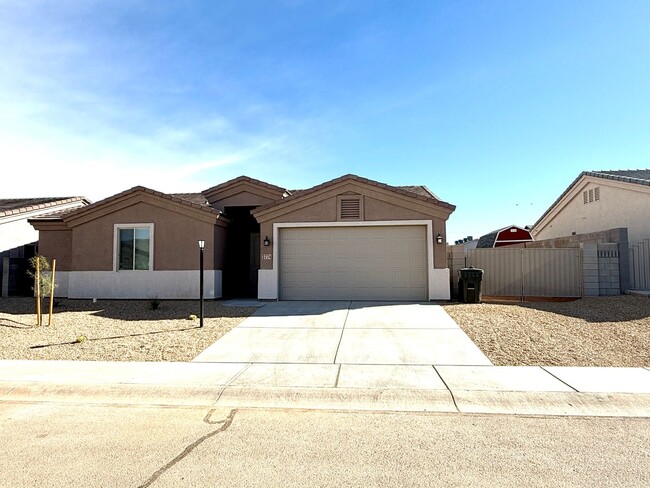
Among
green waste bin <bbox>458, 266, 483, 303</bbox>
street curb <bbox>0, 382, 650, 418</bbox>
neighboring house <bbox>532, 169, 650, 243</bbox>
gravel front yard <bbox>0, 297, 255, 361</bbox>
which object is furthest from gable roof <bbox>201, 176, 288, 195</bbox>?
neighboring house <bbox>532, 169, 650, 243</bbox>

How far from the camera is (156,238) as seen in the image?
1450 cm

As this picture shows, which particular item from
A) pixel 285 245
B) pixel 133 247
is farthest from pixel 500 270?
pixel 133 247

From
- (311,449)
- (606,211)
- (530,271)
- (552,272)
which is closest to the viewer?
(311,449)

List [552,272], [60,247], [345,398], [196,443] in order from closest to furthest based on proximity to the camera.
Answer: [196,443] → [345,398] → [552,272] → [60,247]

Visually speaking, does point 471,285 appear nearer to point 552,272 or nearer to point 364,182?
point 552,272

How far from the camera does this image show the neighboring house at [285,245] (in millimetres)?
13602

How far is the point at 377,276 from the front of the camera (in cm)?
1366

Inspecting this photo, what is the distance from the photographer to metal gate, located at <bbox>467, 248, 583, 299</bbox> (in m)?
→ 14.0

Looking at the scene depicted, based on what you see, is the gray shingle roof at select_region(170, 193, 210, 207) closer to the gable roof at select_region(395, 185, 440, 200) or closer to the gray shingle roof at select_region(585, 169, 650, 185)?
the gable roof at select_region(395, 185, 440, 200)

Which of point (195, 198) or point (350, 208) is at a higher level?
point (195, 198)

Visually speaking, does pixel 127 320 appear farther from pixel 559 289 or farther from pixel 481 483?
pixel 559 289

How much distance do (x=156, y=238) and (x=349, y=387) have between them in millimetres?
10823

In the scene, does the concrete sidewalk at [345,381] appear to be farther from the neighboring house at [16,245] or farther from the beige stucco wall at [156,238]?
the neighboring house at [16,245]

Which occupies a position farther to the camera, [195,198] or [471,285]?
[195,198]
